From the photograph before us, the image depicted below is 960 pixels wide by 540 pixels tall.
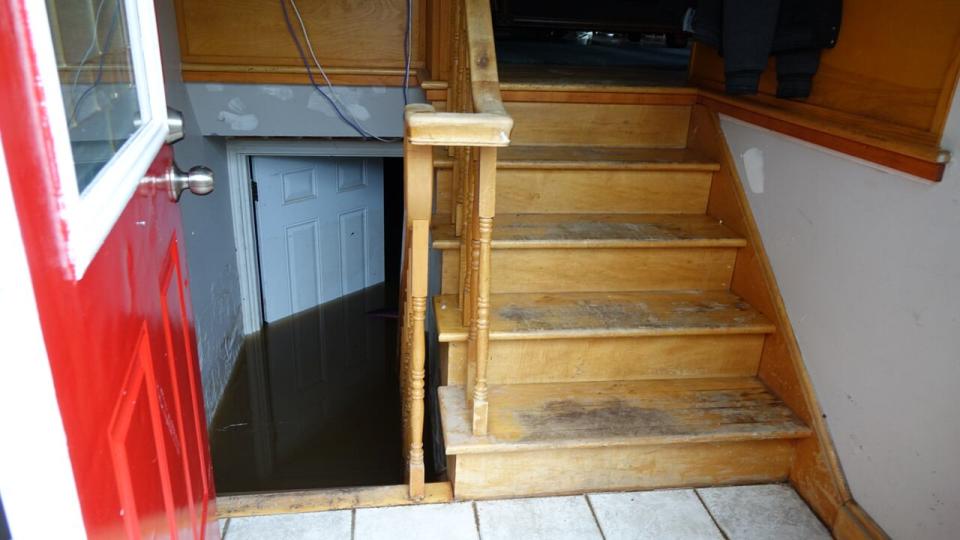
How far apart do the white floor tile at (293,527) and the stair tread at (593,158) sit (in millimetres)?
1198

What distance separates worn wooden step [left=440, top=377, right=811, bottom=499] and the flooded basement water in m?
1.63

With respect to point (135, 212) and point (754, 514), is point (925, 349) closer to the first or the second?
point (754, 514)

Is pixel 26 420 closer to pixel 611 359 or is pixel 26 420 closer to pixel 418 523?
pixel 418 523

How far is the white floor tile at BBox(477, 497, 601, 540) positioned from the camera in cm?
168

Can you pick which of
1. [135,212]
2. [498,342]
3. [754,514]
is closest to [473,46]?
[498,342]

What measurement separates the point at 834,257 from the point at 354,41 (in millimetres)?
2012

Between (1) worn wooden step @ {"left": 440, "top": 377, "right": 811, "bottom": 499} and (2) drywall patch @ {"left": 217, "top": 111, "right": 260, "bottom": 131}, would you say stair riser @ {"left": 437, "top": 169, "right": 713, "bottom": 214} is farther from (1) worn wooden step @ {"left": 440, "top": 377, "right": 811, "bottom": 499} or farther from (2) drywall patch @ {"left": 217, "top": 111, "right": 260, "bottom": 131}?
(2) drywall patch @ {"left": 217, "top": 111, "right": 260, "bottom": 131}

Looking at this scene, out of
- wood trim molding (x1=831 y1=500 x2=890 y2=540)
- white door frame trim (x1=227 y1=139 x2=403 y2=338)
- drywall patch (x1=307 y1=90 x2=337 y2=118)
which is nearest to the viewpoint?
wood trim molding (x1=831 y1=500 x2=890 y2=540)

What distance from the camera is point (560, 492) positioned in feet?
6.00

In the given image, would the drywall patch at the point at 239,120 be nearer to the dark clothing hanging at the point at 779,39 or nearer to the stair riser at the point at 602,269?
the stair riser at the point at 602,269

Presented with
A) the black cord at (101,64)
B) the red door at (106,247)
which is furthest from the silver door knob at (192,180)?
the black cord at (101,64)

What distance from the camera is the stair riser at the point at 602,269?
6.89 feet

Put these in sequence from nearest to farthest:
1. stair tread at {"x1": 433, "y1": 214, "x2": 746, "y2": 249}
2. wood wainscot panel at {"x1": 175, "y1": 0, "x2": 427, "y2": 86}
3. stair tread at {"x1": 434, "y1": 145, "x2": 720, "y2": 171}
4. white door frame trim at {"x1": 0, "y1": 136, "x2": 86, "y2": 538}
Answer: white door frame trim at {"x1": 0, "y1": 136, "x2": 86, "y2": 538} < stair tread at {"x1": 433, "y1": 214, "x2": 746, "y2": 249} < stair tread at {"x1": 434, "y1": 145, "x2": 720, "y2": 171} < wood wainscot panel at {"x1": 175, "y1": 0, "x2": 427, "y2": 86}

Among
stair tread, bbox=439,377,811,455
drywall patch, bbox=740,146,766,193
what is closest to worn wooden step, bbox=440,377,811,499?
stair tread, bbox=439,377,811,455
